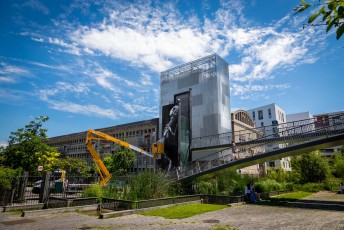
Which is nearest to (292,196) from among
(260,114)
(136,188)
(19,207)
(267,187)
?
(267,187)

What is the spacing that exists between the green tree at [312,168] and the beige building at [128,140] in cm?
2329

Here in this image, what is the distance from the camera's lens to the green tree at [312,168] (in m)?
29.6

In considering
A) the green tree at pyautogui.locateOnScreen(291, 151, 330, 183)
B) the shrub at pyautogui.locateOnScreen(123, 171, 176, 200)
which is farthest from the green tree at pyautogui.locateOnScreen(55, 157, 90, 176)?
the green tree at pyautogui.locateOnScreen(291, 151, 330, 183)

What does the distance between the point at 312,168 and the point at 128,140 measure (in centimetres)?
3702

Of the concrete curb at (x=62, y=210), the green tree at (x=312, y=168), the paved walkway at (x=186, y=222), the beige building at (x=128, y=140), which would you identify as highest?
the beige building at (x=128, y=140)

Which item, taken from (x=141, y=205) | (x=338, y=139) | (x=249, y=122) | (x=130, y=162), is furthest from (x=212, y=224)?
(x=249, y=122)

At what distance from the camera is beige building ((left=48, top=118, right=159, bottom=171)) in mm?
50719

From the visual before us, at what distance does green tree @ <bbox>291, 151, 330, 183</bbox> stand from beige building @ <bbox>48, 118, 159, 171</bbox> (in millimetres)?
23287

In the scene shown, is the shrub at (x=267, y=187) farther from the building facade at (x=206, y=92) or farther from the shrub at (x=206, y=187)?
the building facade at (x=206, y=92)

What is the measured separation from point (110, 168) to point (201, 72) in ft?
79.1

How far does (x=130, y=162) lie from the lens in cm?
3634

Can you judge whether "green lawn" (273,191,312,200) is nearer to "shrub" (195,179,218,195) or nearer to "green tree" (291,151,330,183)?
"shrub" (195,179,218,195)

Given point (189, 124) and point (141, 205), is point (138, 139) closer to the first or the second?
point (189, 124)

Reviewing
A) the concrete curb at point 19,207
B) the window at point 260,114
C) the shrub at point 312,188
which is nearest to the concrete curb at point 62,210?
the concrete curb at point 19,207
